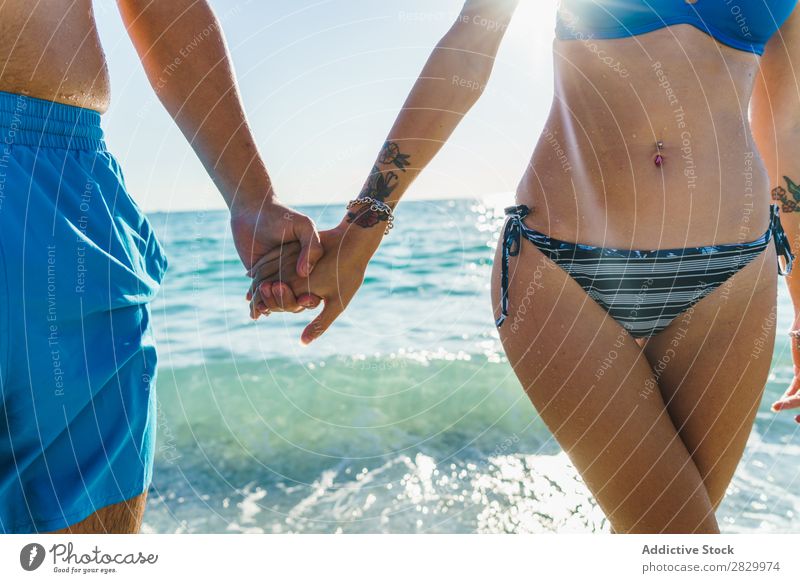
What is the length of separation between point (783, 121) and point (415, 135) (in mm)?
993

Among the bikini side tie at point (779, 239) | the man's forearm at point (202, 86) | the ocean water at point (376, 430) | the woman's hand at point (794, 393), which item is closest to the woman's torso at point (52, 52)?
the man's forearm at point (202, 86)

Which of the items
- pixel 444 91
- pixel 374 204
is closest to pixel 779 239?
pixel 444 91

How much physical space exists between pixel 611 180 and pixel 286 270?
3.12 feet

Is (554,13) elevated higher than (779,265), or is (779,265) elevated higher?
(554,13)

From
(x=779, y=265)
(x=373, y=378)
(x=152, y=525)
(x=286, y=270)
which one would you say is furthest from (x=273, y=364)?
(x=779, y=265)

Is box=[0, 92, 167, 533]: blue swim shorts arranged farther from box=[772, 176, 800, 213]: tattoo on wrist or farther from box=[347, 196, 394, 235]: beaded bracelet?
box=[772, 176, 800, 213]: tattoo on wrist

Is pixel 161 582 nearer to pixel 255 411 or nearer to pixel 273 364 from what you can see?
pixel 255 411

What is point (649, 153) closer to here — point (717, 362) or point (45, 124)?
point (717, 362)

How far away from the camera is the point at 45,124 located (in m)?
1.40

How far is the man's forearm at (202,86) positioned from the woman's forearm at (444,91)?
0.38m

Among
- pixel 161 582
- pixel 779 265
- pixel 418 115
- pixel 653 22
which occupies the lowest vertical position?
pixel 161 582

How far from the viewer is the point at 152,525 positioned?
14.5 feet

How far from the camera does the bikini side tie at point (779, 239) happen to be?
177 cm

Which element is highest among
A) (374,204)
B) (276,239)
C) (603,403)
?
(374,204)
